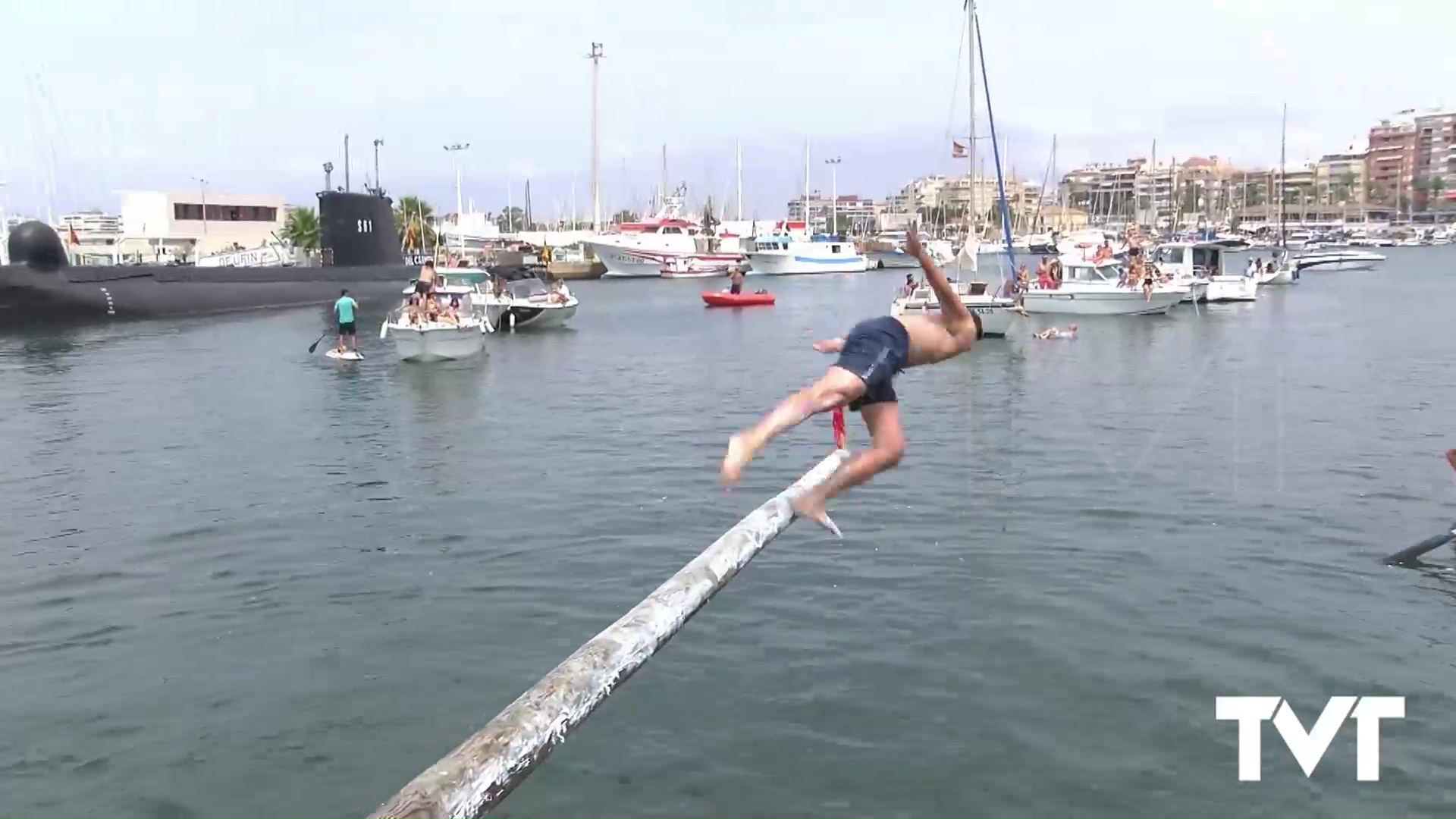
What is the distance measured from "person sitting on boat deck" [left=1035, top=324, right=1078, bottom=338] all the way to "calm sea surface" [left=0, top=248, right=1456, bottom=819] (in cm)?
1417

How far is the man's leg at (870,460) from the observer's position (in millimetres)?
6727

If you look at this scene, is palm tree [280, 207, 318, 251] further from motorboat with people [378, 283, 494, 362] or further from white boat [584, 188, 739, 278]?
motorboat with people [378, 283, 494, 362]

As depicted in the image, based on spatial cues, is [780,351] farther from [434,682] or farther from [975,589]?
[434,682]

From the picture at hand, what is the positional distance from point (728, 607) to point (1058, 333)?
32727 millimetres

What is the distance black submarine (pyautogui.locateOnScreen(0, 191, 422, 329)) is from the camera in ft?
165

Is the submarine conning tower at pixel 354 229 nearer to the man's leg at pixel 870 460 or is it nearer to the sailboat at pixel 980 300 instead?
the sailboat at pixel 980 300

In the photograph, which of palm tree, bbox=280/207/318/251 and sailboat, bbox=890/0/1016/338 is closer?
sailboat, bbox=890/0/1016/338

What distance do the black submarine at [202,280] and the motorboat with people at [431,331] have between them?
25.2 m

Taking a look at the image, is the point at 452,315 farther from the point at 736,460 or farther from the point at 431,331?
the point at 736,460

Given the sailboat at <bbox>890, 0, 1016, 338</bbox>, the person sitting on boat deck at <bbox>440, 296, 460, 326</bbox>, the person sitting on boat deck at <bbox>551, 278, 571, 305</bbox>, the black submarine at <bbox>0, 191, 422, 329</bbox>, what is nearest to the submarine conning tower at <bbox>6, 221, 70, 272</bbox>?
the black submarine at <bbox>0, 191, 422, 329</bbox>

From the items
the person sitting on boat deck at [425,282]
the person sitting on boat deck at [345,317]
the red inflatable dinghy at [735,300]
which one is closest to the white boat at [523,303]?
the person sitting on boat deck at [345,317]

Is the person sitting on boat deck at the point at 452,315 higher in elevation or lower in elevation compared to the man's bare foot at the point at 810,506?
→ higher

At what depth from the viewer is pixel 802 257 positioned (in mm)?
105312

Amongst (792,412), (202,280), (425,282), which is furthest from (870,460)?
(202,280)
